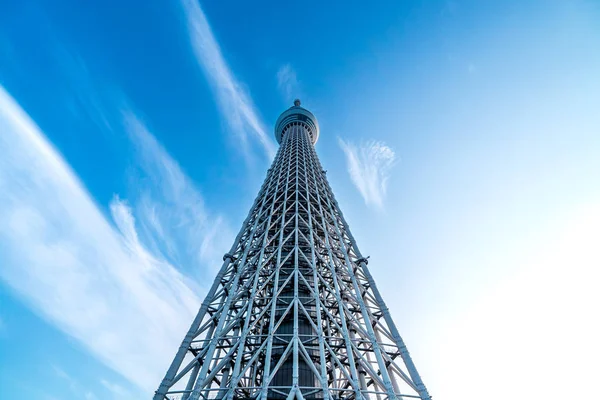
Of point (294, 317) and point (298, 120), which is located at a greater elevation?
point (298, 120)

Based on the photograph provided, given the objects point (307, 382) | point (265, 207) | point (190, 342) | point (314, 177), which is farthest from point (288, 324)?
point (314, 177)

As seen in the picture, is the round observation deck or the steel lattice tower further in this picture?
the round observation deck

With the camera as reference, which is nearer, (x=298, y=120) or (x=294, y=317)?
(x=294, y=317)

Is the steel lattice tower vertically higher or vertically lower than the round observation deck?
lower

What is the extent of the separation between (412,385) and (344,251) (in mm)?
10782

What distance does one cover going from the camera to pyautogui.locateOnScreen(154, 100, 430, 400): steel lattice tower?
15656mm

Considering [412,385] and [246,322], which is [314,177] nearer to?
[246,322]

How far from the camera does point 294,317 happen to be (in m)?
17.3

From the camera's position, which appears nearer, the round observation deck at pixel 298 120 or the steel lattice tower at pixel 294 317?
the steel lattice tower at pixel 294 317

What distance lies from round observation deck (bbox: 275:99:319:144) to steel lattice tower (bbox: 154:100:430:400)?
62.9 feet

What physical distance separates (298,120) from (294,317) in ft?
144

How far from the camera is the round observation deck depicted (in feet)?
185

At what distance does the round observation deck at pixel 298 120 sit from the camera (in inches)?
2219

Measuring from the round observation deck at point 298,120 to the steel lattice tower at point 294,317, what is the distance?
19.2 meters
